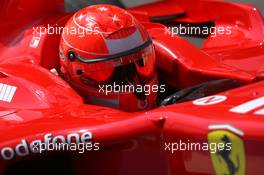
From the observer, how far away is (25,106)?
76.1 inches

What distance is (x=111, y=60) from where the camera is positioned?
190cm

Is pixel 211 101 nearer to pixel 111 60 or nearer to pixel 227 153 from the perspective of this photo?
pixel 227 153

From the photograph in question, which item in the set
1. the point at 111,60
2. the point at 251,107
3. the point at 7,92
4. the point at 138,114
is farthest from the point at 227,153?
the point at 7,92

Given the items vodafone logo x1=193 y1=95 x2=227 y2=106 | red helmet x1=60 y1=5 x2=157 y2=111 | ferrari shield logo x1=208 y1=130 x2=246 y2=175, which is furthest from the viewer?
red helmet x1=60 y1=5 x2=157 y2=111

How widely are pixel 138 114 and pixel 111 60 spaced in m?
0.27

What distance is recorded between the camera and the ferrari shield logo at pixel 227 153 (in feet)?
4.85

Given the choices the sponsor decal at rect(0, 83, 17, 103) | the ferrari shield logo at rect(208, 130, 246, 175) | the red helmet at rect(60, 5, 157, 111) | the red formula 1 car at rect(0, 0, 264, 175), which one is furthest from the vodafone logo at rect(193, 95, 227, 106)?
the sponsor decal at rect(0, 83, 17, 103)

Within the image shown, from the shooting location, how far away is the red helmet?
191cm

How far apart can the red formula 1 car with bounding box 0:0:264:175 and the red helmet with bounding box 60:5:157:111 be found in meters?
0.07

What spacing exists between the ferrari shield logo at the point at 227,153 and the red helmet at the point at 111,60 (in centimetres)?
→ 47

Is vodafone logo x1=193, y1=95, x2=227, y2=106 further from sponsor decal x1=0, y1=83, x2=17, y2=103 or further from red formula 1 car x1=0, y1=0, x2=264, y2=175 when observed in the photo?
sponsor decal x1=0, y1=83, x2=17, y2=103

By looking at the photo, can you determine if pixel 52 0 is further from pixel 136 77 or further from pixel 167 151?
pixel 167 151

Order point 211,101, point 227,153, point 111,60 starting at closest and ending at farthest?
point 227,153, point 211,101, point 111,60

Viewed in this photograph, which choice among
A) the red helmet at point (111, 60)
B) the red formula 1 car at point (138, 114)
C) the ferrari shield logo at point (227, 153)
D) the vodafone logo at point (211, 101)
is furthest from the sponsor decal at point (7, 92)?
the ferrari shield logo at point (227, 153)
